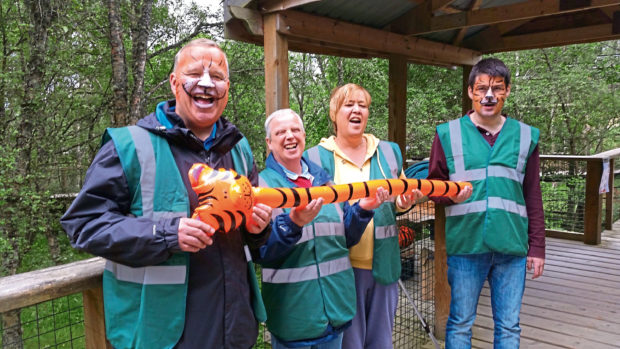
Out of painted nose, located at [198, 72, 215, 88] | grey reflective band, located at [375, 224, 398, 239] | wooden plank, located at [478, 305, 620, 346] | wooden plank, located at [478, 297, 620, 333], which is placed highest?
painted nose, located at [198, 72, 215, 88]

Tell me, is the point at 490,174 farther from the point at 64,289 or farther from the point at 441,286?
the point at 64,289

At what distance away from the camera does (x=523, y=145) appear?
89.6 inches

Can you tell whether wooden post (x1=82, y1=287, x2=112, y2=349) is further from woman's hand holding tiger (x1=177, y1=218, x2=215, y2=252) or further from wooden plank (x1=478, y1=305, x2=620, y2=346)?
wooden plank (x1=478, y1=305, x2=620, y2=346)

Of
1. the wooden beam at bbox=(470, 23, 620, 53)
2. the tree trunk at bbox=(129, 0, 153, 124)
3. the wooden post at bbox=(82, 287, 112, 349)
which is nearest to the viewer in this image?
the wooden post at bbox=(82, 287, 112, 349)

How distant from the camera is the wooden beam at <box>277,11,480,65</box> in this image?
11.9 feet

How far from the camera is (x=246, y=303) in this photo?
146 centimetres

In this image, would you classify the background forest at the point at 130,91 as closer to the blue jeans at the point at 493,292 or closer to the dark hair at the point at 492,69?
the dark hair at the point at 492,69

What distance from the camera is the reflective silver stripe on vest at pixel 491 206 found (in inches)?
88.1

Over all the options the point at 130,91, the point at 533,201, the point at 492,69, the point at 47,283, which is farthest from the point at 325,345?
the point at 130,91

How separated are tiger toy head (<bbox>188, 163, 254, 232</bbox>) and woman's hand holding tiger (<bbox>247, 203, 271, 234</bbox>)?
105mm

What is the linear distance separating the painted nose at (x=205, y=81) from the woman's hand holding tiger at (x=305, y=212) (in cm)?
56

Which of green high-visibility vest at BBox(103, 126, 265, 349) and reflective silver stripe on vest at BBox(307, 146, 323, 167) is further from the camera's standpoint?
reflective silver stripe on vest at BBox(307, 146, 323, 167)

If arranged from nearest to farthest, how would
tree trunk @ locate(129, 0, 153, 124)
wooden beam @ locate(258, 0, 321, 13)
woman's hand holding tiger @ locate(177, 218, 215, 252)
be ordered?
woman's hand holding tiger @ locate(177, 218, 215, 252) < wooden beam @ locate(258, 0, 321, 13) < tree trunk @ locate(129, 0, 153, 124)

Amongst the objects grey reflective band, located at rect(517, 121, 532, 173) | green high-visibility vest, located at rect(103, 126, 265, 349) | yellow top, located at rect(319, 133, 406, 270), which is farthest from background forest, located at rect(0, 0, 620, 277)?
grey reflective band, located at rect(517, 121, 532, 173)
